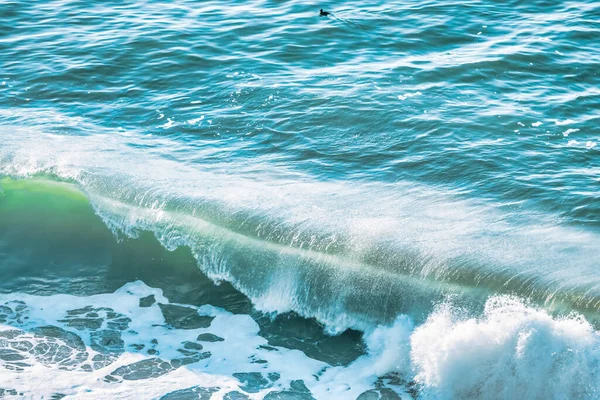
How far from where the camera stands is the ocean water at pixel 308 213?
9.10 metres

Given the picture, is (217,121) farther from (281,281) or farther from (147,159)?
(281,281)

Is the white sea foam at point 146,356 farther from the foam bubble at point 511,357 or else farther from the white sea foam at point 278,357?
the foam bubble at point 511,357

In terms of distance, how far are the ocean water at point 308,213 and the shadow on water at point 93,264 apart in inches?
1.2

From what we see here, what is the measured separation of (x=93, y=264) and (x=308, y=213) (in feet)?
9.51

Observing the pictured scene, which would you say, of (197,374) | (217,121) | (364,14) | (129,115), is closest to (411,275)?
(197,374)

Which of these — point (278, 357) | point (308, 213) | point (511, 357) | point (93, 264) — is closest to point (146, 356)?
point (278, 357)

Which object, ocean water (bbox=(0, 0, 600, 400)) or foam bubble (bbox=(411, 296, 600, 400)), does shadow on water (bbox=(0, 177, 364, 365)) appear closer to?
ocean water (bbox=(0, 0, 600, 400))

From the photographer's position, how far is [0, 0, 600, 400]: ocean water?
29.9 feet

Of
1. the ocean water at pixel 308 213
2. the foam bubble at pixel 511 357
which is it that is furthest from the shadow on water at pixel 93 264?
the foam bubble at pixel 511 357

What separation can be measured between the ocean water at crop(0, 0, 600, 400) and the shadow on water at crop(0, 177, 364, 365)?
3 centimetres

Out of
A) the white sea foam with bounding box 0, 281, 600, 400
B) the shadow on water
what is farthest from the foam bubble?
the shadow on water

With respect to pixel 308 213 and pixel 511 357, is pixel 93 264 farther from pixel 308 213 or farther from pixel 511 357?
pixel 511 357

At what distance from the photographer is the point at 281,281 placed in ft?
34.3

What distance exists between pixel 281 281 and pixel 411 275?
1.57 metres
